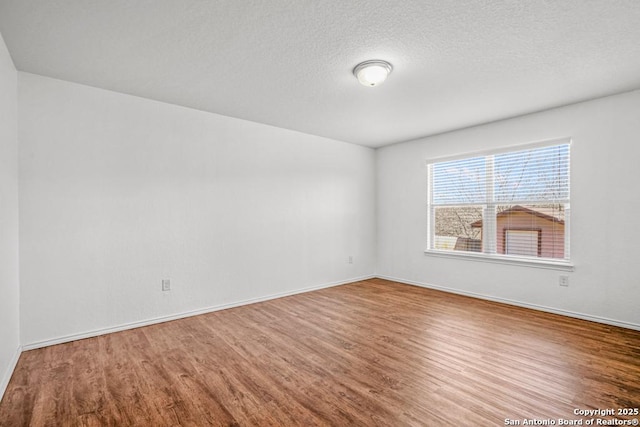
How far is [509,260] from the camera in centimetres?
410

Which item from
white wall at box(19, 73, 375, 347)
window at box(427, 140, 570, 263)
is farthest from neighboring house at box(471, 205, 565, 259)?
white wall at box(19, 73, 375, 347)

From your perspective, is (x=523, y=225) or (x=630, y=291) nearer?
(x=630, y=291)

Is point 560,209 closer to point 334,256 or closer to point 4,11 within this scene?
point 334,256

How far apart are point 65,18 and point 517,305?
5.33 meters

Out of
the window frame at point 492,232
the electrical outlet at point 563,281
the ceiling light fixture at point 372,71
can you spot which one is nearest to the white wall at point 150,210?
the window frame at point 492,232

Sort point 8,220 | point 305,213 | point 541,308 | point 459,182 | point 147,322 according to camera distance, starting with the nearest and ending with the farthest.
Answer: point 8,220 → point 147,322 → point 541,308 → point 459,182 → point 305,213

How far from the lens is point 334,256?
524 centimetres

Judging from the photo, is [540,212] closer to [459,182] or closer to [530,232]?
[530,232]

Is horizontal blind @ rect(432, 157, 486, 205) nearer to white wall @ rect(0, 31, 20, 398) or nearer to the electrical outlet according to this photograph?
the electrical outlet

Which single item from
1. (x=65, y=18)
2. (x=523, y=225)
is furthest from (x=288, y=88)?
(x=523, y=225)

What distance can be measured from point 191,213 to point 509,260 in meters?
4.18

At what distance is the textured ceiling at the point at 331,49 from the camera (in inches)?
75.7

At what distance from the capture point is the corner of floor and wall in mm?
2764

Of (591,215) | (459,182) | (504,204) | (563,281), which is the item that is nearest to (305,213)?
(459,182)
